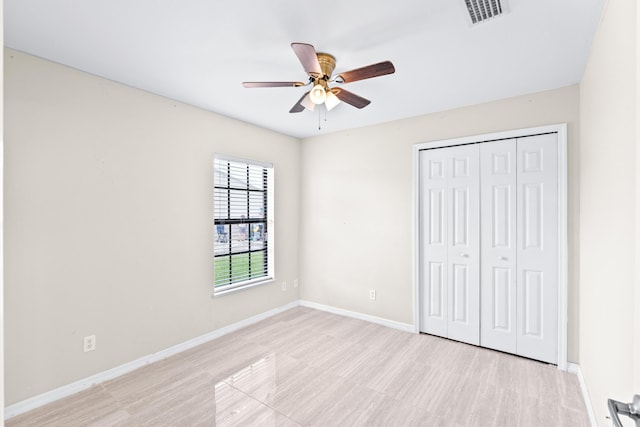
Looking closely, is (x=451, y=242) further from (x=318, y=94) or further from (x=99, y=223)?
(x=99, y=223)

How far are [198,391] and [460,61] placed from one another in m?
3.23

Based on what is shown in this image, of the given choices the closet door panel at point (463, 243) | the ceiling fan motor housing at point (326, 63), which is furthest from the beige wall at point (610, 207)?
the ceiling fan motor housing at point (326, 63)

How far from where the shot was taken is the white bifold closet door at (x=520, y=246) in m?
2.93

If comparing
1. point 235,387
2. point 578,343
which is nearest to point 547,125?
point 578,343

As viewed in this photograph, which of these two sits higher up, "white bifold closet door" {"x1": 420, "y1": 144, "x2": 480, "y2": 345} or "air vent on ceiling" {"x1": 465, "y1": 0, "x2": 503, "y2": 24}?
"air vent on ceiling" {"x1": 465, "y1": 0, "x2": 503, "y2": 24}

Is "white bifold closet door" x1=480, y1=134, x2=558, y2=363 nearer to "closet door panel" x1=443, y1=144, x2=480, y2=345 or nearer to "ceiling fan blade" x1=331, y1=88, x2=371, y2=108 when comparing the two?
"closet door panel" x1=443, y1=144, x2=480, y2=345

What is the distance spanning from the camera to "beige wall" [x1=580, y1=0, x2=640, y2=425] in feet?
4.52

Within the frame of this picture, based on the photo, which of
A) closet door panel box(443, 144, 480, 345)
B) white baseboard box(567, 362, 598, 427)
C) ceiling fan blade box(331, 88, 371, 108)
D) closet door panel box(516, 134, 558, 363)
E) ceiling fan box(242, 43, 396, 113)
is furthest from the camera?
closet door panel box(443, 144, 480, 345)

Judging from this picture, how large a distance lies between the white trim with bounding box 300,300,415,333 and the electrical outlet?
261cm

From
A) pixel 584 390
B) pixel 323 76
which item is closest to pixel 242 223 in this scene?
pixel 323 76

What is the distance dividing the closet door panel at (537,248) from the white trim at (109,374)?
2955mm

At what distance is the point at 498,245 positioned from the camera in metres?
3.20

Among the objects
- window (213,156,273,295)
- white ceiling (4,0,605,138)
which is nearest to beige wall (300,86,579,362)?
white ceiling (4,0,605,138)

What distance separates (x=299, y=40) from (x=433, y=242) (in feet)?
8.19
